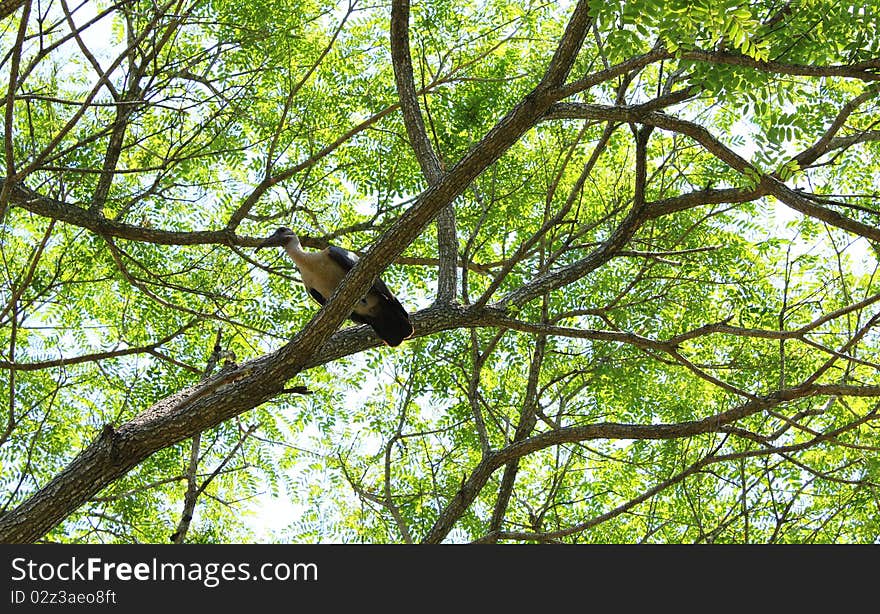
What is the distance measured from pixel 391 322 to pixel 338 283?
780 mm

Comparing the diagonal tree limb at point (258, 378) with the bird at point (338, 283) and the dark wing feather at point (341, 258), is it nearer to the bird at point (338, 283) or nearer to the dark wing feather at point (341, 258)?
the bird at point (338, 283)

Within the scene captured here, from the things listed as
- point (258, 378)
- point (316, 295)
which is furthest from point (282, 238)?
point (258, 378)

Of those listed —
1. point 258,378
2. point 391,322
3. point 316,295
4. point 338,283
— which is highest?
point 316,295

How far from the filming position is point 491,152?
4539 millimetres

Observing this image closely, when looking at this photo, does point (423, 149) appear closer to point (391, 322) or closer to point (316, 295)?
point (391, 322)

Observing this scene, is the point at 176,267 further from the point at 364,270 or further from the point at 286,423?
the point at 364,270

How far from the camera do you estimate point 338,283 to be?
6.45 metres

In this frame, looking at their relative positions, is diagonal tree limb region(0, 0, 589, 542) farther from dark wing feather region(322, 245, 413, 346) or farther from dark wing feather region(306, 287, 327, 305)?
dark wing feather region(306, 287, 327, 305)

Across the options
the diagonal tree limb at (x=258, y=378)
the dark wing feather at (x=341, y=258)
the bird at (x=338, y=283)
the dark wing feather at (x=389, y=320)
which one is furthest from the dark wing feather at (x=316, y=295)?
the diagonal tree limb at (x=258, y=378)

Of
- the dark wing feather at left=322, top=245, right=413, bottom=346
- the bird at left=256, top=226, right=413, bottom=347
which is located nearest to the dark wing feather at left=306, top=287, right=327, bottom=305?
the bird at left=256, top=226, right=413, bottom=347

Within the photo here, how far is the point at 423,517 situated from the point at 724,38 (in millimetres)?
5597

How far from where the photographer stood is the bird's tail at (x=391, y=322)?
5.81 meters

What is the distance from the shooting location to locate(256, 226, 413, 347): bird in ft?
19.1
